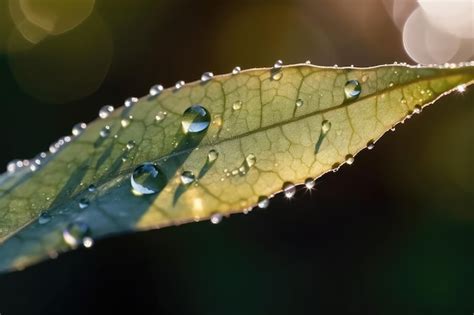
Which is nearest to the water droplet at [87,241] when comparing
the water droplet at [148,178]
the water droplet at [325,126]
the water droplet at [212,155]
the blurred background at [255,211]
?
the water droplet at [148,178]

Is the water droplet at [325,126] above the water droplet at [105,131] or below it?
below

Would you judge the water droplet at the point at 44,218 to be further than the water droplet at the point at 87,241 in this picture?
Yes

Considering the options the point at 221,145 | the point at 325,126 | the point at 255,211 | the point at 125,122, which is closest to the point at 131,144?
the point at 125,122

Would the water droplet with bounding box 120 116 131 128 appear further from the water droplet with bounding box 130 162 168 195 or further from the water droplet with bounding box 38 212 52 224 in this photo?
the water droplet with bounding box 38 212 52 224

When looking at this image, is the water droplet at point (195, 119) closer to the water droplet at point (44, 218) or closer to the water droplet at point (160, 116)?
the water droplet at point (160, 116)

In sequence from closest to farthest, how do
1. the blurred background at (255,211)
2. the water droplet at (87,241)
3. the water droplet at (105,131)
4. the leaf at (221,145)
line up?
the water droplet at (87,241) < the leaf at (221,145) < the water droplet at (105,131) < the blurred background at (255,211)

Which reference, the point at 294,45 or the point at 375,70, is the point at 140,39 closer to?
the point at 294,45

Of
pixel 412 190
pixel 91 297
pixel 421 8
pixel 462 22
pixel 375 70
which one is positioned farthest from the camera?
pixel 421 8

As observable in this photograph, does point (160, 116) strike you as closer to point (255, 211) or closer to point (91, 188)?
point (91, 188)

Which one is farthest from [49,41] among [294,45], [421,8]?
[421,8]
